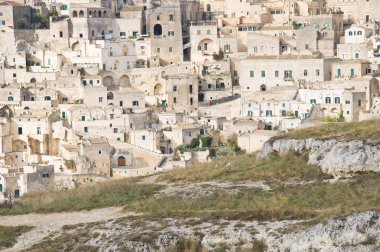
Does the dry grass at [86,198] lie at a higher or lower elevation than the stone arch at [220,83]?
lower

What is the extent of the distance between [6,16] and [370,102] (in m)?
25.4

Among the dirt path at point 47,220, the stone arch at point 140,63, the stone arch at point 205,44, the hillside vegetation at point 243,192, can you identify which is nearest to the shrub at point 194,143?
the hillside vegetation at point 243,192

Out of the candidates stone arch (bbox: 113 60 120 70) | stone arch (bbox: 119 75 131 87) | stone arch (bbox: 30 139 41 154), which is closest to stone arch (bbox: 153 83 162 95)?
stone arch (bbox: 119 75 131 87)

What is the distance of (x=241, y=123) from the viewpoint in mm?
55938

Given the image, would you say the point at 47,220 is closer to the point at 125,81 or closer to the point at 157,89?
the point at 157,89

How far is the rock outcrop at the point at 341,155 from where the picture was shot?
135ft

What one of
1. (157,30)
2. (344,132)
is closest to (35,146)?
(157,30)

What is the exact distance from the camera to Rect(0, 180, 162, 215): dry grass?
Result: 43531 mm

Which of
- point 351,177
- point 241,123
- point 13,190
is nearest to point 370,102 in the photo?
point 241,123

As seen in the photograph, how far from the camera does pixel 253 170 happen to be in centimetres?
4456

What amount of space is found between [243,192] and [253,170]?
3.80 metres

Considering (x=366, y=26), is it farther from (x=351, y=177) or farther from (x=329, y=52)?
(x=351, y=177)

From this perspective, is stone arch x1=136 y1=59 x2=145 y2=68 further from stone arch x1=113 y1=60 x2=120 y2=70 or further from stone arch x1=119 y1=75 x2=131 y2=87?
stone arch x1=119 y1=75 x2=131 y2=87

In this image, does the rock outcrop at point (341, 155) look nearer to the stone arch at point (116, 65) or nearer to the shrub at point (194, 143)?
the shrub at point (194, 143)
